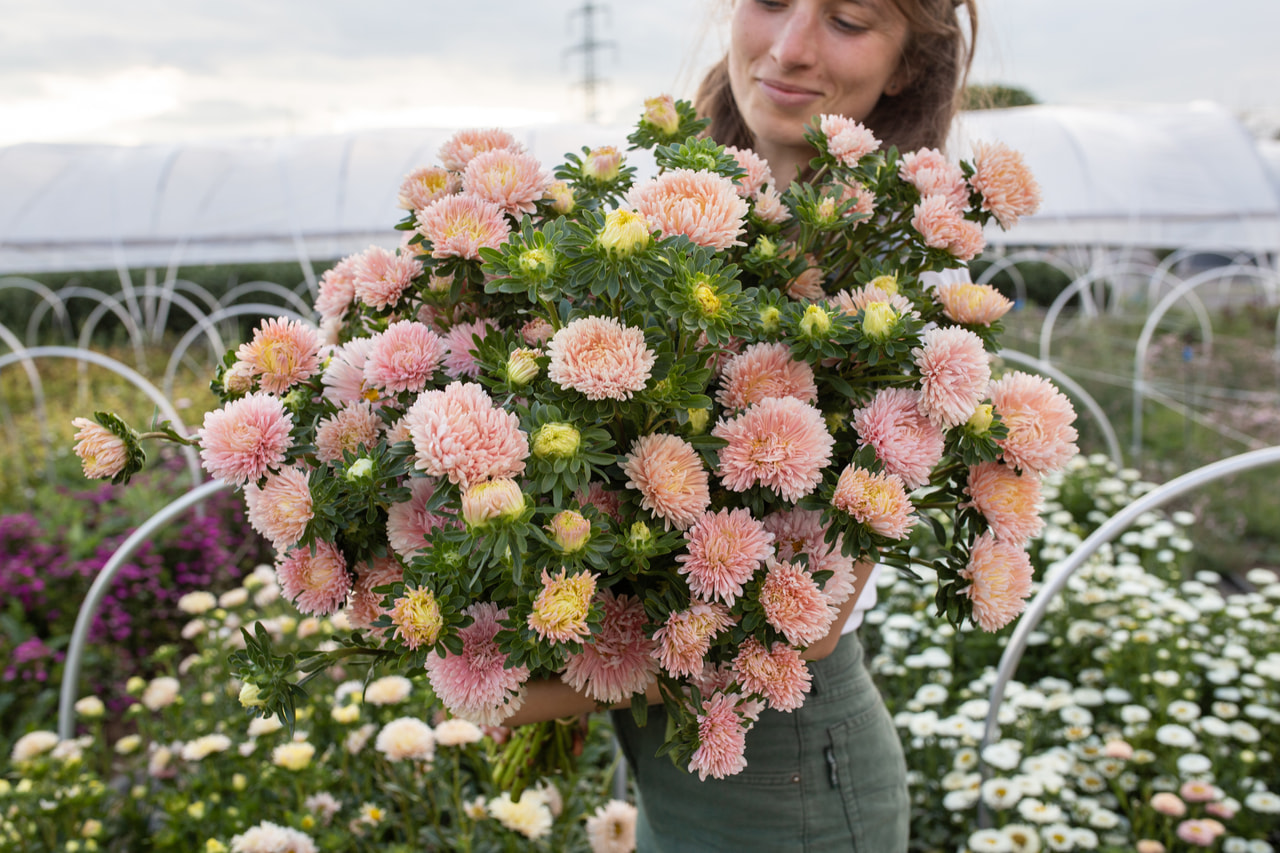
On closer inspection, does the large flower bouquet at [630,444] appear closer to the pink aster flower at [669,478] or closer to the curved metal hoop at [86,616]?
the pink aster flower at [669,478]

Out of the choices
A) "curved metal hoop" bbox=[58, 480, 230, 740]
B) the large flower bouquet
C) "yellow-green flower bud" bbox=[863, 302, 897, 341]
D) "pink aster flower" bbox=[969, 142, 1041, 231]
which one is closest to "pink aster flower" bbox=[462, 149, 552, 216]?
the large flower bouquet

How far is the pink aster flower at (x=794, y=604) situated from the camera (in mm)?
730

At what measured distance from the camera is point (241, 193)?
8781 millimetres

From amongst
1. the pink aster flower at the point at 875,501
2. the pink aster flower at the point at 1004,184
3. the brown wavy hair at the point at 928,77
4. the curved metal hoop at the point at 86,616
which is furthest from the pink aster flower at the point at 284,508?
the curved metal hoop at the point at 86,616

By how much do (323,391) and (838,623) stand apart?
591mm

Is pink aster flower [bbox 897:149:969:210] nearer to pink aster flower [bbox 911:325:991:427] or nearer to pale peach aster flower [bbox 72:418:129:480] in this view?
pink aster flower [bbox 911:325:991:427]

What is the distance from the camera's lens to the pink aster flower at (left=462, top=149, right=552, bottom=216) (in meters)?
0.86

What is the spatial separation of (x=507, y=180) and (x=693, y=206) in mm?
214

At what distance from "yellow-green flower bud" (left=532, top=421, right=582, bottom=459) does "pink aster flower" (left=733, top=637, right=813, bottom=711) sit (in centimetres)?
26

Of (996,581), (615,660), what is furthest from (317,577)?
(996,581)

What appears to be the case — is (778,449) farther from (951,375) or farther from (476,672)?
(476,672)

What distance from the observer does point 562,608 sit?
24.8 inches

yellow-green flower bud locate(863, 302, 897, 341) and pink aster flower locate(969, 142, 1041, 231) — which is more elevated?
pink aster flower locate(969, 142, 1041, 231)

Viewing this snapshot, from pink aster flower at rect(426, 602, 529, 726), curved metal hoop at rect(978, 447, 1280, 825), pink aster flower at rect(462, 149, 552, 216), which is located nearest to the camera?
pink aster flower at rect(426, 602, 529, 726)
